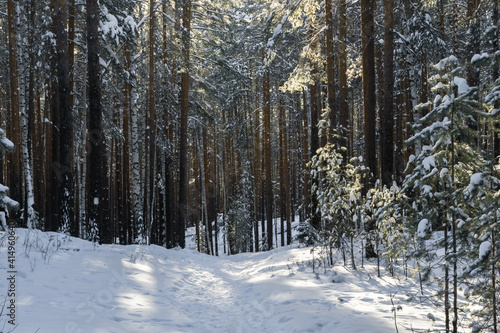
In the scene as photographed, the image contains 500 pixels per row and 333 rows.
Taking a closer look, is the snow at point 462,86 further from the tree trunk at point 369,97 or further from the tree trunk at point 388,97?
the tree trunk at point 369,97

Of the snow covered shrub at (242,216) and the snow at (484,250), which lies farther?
the snow covered shrub at (242,216)

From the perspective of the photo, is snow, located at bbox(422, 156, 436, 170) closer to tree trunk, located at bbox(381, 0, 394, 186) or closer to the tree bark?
tree trunk, located at bbox(381, 0, 394, 186)

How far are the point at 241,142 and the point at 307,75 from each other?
16.2 meters

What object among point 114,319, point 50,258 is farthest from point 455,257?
point 50,258

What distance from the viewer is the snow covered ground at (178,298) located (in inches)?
199

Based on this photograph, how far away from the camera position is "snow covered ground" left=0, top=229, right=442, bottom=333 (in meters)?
5.06

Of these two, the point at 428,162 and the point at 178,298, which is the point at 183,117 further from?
the point at 428,162

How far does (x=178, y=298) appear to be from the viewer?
24.6 feet

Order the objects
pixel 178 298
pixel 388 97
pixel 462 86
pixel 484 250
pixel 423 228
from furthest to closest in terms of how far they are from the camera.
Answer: pixel 388 97, pixel 178 298, pixel 423 228, pixel 462 86, pixel 484 250

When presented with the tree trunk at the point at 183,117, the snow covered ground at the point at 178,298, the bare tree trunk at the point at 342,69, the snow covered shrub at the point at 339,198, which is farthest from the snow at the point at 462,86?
the tree trunk at the point at 183,117

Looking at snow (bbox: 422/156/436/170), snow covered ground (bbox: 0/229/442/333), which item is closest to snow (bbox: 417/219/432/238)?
snow (bbox: 422/156/436/170)

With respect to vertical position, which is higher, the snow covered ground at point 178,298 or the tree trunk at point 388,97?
the tree trunk at point 388,97

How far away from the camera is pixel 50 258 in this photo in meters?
7.45

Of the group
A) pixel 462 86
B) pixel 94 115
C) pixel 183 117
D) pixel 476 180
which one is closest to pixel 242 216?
pixel 183 117
